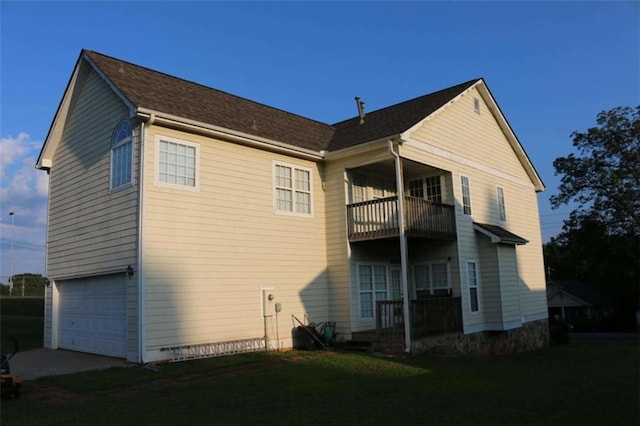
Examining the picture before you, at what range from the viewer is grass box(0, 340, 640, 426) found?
7066 mm

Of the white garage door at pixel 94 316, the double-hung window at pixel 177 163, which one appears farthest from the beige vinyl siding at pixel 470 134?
the white garage door at pixel 94 316

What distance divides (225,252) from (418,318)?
5.81 m

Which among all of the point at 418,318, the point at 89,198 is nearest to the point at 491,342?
the point at 418,318


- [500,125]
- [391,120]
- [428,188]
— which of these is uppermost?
[500,125]

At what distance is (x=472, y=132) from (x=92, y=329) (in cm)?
1460

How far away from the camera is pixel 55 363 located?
12.5m

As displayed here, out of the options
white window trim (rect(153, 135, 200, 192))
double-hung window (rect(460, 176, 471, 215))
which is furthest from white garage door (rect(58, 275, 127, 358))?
double-hung window (rect(460, 176, 471, 215))

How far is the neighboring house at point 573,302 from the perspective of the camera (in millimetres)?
52000

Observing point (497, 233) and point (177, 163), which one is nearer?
point (177, 163)

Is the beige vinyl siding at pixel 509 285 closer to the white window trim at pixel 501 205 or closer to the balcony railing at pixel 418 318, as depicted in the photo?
the white window trim at pixel 501 205

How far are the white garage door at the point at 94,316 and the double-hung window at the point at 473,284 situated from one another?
446 inches

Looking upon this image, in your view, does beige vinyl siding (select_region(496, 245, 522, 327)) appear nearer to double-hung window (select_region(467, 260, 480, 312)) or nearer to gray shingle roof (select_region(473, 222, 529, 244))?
gray shingle roof (select_region(473, 222, 529, 244))

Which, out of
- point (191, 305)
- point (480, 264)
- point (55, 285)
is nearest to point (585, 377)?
point (480, 264)

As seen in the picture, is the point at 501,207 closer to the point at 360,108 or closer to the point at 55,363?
the point at 360,108
